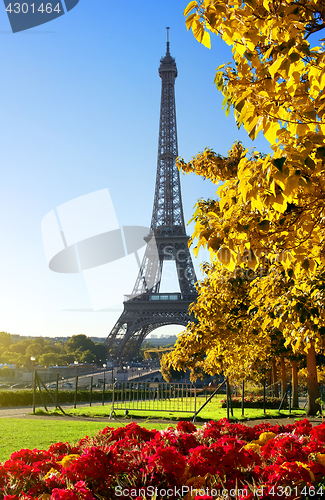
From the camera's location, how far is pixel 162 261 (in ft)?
191

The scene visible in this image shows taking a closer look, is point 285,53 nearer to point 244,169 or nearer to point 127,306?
point 244,169

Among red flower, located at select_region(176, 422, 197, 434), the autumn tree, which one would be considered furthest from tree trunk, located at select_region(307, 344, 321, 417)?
the autumn tree

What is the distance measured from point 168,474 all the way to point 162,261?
54.4 m

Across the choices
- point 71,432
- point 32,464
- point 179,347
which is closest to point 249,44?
point 32,464

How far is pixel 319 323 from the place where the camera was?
5625mm

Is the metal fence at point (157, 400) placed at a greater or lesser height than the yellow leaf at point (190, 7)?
lesser

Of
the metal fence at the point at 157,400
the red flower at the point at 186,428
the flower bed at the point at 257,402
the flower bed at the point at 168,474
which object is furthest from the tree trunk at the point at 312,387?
the flower bed at the point at 168,474

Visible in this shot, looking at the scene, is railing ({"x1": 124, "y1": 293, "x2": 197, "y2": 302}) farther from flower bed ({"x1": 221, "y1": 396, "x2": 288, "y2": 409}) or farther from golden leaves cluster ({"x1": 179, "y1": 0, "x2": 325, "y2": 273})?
golden leaves cluster ({"x1": 179, "y1": 0, "x2": 325, "y2": 273})

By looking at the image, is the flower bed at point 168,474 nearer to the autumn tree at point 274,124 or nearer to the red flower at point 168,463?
the red flower at point 168,463

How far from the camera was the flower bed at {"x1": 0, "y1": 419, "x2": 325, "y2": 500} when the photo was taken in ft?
11.4

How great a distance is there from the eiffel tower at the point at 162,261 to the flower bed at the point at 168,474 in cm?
4537

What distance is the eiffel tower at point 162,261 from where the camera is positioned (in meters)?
50.5

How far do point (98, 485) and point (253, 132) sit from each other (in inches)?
143

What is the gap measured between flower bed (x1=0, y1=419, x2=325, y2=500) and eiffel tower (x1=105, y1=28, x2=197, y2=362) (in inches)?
1786
